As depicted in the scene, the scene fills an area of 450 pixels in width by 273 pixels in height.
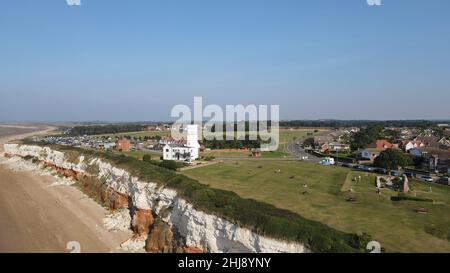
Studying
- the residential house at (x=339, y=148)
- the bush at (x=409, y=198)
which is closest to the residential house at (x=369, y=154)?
the residential house at (x=339, y=148)

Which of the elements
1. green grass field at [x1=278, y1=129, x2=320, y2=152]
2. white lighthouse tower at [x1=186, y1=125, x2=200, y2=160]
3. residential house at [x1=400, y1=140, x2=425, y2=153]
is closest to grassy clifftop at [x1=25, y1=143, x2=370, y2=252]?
white lighthouse tower at [x1=186, y1=125, x2=200, y2=160]

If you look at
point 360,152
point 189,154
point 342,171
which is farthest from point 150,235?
point 360,152

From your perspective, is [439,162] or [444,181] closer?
[444,181]

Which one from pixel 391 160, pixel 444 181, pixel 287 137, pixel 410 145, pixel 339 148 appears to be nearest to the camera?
pixel 444 181

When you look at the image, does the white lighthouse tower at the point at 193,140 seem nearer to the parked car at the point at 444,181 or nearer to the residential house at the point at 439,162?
the residential house at the point at 439,162

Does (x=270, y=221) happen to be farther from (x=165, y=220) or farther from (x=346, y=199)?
(x=346, y=199)

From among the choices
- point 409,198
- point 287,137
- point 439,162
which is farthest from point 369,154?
point 287,137

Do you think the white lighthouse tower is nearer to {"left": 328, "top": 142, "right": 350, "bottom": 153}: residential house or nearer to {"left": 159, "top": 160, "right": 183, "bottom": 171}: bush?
{"left": 159, "top": 160, "right": 183, "bottom": 171}: bush
